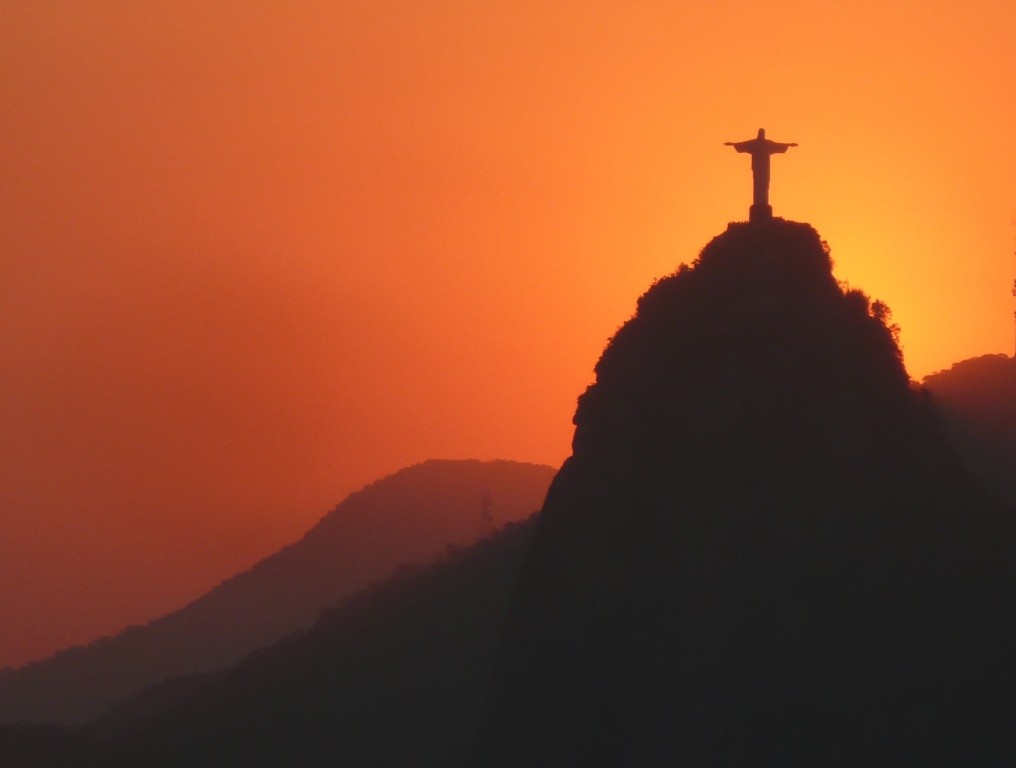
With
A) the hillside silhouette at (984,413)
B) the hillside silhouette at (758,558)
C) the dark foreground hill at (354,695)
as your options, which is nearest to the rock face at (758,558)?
the hillside silhouette at (758,558)

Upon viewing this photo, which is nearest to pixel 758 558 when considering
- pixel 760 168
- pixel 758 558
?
pixel 758 558

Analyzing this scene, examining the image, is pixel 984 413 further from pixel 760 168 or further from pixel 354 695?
pixel 354 695

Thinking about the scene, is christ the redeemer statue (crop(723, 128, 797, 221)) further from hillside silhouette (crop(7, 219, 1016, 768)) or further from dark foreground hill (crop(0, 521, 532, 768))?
dark foreground hill (crop(0, 521, 532, 768))

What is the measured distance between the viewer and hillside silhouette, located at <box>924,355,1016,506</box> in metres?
70.1

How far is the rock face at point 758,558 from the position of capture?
170 ft

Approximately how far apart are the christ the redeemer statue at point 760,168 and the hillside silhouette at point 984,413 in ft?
44.4

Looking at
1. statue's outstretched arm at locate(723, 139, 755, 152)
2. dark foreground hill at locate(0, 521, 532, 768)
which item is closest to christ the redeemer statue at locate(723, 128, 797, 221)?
statue's outstretched arm at locate(723, 139, 755, 152)

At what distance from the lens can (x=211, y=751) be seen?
11681cm

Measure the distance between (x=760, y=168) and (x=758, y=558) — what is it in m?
15.0

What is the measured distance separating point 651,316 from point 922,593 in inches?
631

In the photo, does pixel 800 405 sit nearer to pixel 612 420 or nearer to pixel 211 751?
pixel 612 420

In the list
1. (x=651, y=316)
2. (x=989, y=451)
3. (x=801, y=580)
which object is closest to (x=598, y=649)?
(x=801, y=580)

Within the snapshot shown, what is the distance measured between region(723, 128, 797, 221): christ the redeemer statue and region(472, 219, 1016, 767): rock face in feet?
2.66

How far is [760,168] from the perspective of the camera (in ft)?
204
